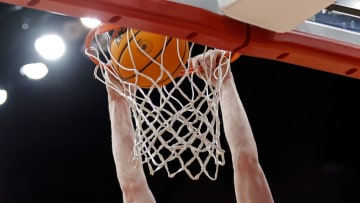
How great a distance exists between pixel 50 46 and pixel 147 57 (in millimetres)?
1786

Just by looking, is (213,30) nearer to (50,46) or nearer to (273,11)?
(273,11)

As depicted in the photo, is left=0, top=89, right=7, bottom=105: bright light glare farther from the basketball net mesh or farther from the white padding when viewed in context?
the white padding

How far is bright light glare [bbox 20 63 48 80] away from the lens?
338cm

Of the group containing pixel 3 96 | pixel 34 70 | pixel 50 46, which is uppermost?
pixel 50 46

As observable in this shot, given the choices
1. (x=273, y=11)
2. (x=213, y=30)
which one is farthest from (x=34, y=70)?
(x=273, y=11)

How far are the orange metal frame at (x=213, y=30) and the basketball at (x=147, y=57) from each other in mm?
178

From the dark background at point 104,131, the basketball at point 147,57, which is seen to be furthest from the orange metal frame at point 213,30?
the dark background at point 104,131

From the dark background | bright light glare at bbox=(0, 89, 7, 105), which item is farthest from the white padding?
bright light glare at bbox=(0, 89, 7, 105)

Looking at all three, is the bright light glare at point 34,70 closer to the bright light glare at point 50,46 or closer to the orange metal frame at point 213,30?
the bright light glare at point 50,46

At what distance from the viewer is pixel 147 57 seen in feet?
5.62

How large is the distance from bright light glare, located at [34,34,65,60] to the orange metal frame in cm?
195

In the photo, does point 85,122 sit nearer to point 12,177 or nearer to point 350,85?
point 12,177

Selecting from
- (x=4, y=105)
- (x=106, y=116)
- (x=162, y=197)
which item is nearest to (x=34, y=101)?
(x=4, y=105)

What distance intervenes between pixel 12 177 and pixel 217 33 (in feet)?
7.54
